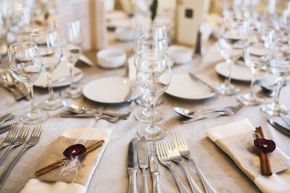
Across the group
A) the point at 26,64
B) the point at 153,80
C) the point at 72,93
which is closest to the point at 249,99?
the point at 153,80

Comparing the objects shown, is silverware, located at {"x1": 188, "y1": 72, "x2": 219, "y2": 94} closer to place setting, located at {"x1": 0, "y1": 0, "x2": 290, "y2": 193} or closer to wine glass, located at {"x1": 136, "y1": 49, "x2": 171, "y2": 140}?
place setting, located at {"x1": 0, "y1": 0, "x2": 290, "y2": 193}

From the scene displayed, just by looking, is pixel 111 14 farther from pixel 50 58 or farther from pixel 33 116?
pixel 33 116

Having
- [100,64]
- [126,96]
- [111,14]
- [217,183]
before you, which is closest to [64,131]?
[126,96]

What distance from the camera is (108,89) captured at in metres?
1.01

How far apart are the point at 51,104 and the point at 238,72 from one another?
651 mm

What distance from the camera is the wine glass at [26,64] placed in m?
0.84

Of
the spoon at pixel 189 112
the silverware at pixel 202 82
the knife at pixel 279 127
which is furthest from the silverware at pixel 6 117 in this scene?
the knife at pixel 279 127

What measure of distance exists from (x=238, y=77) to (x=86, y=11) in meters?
0.69

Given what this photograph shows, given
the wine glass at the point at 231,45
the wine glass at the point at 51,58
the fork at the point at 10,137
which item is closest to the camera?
the fork at the point at 10,137

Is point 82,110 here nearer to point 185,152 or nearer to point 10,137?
point 10,137

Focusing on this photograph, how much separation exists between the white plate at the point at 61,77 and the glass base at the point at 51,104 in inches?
3.3

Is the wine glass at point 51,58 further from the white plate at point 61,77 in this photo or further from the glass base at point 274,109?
the glass base at point 274,109

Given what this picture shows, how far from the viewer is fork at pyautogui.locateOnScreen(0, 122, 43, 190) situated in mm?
632

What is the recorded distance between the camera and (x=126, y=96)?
3.15 feet
